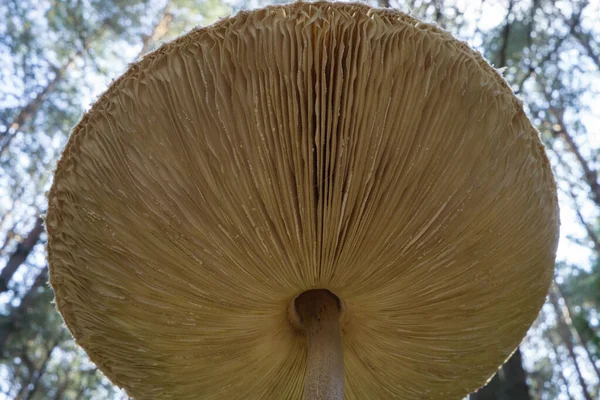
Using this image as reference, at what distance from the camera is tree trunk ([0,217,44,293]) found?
822 cm

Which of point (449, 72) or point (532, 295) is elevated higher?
point (449, 72)

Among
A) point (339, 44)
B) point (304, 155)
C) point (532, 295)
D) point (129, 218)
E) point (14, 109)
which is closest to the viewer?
point (339, 44)

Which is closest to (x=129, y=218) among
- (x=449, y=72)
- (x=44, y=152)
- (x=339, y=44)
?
(x=339, y=44)

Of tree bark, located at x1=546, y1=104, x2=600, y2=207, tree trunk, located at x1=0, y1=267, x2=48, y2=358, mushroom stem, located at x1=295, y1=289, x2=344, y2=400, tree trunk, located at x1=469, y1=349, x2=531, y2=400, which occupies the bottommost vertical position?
mushroom stem, located at x1=295, y1=289, x2=344, y2=400

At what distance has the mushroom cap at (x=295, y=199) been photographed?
131 centimetres

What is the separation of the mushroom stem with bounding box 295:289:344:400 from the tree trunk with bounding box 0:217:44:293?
7.60 metres

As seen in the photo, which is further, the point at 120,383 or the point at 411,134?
the point at 120,383

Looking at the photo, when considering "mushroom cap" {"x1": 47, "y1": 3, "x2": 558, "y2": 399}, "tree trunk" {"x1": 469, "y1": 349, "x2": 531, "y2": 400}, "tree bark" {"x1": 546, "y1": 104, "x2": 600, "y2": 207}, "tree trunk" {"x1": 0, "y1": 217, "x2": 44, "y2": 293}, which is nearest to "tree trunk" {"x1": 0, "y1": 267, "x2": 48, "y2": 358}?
"tree trunk" {"x1": 0, "y1": 217, "x2": 44, "y2": 293}

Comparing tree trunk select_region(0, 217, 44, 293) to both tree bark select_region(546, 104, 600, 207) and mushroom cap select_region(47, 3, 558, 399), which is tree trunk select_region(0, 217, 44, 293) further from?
tree bark select_region(546, 104, 600, 207)

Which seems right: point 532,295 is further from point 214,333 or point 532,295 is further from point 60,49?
Result: point 60,49

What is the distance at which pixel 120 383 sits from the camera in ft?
6.70

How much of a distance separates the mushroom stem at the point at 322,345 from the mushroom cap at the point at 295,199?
0.08 metres

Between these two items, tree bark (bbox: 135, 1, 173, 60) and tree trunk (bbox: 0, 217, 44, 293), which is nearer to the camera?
tree trunk (bbox: 0, 217, 44, 293)

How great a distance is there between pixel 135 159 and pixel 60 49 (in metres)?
11.7
